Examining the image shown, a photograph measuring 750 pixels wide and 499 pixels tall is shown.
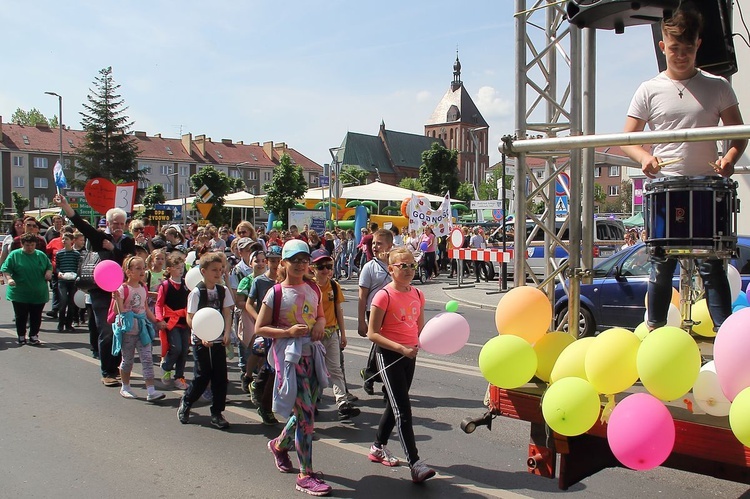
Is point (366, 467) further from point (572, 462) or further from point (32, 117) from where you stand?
point (32, 117)

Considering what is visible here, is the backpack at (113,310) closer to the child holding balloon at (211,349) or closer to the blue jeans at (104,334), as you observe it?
the blue jeans at (104,334)

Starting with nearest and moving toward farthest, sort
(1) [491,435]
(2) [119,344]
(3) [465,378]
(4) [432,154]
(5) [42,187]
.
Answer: (1) [491,435] < (2) [119,344] < (3) [465,378] < (4) [432,154] < (5) [42,187]

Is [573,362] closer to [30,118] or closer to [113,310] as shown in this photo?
[113,310]

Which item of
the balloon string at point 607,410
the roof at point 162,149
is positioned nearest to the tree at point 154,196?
the roof at point 162,149

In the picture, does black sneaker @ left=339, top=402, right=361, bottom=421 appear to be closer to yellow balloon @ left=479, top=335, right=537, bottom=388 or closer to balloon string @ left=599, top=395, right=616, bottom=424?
yellow balloon @ left=479, top=335, right=537, bottom=388

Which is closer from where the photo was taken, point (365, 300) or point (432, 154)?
point (365, 300)

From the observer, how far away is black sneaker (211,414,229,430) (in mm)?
6438

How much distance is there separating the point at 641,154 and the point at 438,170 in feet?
228

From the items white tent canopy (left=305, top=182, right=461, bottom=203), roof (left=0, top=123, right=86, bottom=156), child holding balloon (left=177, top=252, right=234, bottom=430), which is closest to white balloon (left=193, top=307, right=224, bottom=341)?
child holding balloon (left=177, top=252, right=234, bottom=430)

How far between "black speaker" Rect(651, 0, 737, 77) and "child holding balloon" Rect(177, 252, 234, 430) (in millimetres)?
4501

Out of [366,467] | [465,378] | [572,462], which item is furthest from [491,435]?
[572,462]

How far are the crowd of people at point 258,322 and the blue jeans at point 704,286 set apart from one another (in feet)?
6.11

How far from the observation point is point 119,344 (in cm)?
769

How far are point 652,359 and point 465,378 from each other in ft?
19.5
